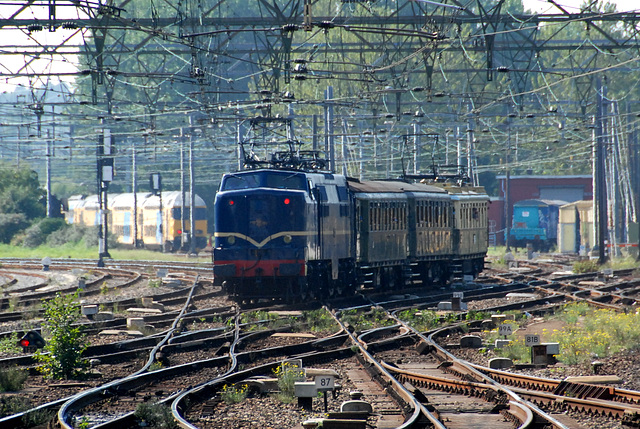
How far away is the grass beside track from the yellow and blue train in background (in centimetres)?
219

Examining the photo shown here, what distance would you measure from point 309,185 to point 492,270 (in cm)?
1852

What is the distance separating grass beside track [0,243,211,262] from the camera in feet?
159

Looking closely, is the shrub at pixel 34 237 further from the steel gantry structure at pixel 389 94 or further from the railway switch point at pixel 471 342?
the railway switch point at pixel 471 342

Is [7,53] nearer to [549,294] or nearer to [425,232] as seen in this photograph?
[425,232]

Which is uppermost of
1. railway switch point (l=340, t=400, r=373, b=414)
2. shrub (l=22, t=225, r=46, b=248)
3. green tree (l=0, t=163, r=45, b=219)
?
green tree (l=0, t=163, r=45, b=219)

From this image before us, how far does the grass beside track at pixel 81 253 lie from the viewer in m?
48.5

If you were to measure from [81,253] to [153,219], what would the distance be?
6914 millimetres

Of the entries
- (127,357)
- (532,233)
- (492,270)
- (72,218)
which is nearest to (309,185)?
(127,357)

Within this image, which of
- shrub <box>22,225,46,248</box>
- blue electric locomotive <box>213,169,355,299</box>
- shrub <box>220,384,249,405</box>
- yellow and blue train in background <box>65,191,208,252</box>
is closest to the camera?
shrub <box>220,384,249,405</box>

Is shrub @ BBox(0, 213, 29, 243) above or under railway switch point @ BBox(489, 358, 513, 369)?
above

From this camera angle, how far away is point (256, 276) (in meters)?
20.9

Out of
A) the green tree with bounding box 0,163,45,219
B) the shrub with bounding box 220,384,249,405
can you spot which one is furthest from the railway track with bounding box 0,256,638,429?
the green tree with bounding box 0,163,45,219

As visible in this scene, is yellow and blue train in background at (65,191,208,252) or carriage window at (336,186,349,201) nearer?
carriage window at (336,186,349,201)

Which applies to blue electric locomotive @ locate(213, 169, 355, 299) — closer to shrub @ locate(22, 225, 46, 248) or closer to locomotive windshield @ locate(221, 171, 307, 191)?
locomotive windshield @ locate(221, 171, 307, 191)
